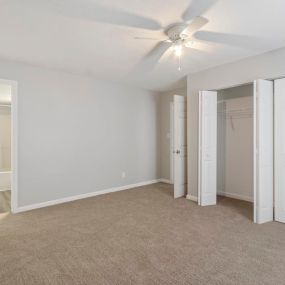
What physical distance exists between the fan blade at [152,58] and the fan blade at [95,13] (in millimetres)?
513

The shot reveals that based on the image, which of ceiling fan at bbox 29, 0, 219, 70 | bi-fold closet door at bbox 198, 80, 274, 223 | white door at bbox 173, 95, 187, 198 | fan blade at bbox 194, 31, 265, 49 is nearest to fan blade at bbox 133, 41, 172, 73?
ceiling fan at bbox 29, 0, 219, 70

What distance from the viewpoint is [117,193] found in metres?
4.81

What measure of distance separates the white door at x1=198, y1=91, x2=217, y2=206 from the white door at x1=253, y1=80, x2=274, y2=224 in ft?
2.84

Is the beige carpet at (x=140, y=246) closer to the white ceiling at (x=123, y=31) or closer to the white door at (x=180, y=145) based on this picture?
the white door at (x=180, y=145)

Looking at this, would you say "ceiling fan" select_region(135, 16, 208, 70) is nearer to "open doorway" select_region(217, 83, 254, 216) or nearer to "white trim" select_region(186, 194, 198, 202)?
"open doorway" select_region(217, 83, 254, 216)

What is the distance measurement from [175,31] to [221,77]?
5.67 feet

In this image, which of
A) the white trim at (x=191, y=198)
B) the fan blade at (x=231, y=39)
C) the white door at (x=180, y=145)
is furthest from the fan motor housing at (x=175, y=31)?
the white trim at (x=191, y=198)

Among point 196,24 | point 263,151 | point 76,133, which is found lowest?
point 263,151

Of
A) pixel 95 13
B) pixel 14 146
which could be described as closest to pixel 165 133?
pixel 14 146

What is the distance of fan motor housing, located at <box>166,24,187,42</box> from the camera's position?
91.4 inches

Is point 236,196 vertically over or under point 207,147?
under

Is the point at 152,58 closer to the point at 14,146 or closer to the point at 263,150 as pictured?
the point at 263,150

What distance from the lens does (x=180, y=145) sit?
443 cm

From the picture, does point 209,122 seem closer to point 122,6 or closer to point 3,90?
point 122,6
